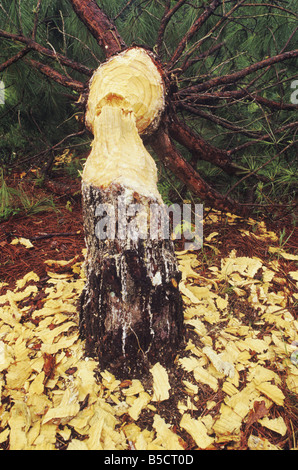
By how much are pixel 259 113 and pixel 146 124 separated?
1421 millimetres

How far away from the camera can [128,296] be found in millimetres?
1172

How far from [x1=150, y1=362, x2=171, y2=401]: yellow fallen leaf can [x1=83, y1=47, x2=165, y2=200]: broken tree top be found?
2.43 ft

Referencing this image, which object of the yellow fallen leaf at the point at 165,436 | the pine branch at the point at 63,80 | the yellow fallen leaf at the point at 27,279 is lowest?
the yellow fallen leaf at the point at 165,436

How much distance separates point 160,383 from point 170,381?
51 mm

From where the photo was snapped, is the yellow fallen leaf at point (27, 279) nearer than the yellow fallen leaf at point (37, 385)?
No

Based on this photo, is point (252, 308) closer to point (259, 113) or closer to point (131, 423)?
point (131, 423)

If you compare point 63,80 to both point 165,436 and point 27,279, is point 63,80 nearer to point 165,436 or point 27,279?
point 27,279

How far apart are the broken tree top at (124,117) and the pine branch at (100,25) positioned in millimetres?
346

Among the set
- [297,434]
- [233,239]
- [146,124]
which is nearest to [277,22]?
[146,124]

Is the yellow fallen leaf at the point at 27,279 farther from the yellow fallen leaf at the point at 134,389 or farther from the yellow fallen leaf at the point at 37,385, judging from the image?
the yellow fallen leaf at the point at 134,389

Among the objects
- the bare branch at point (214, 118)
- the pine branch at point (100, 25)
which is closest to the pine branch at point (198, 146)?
the bare branch at point (214, 118)

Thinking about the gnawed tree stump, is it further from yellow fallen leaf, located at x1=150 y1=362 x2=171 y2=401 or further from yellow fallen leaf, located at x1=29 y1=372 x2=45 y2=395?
yellow fallen leaf, located at x1=29 y1=372 x2=45 y2=395

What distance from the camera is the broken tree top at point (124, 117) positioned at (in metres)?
1.19

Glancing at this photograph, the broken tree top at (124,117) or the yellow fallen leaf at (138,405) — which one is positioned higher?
the broken tree top at (124,117)
